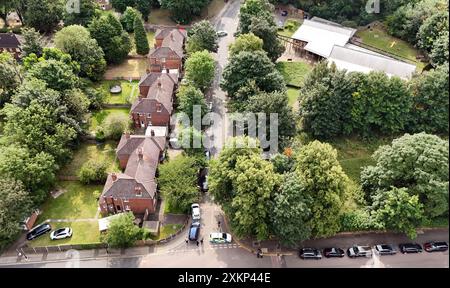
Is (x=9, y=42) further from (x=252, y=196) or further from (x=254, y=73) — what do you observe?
(x=252, y=196)

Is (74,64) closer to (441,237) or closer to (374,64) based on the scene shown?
(374,64)

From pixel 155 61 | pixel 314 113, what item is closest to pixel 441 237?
pixel 314 113

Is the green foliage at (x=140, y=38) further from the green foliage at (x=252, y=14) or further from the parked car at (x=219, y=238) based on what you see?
the parked car at (x=219, y=238)

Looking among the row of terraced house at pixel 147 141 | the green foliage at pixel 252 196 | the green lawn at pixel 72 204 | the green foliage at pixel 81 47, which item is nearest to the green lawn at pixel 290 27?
the row of terraced house at pixel 147 141

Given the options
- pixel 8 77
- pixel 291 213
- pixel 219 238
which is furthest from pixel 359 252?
pixel 8 77

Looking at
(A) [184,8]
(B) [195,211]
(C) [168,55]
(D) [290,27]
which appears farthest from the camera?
(D) [290,27]

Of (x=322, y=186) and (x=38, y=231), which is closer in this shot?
(x=322, y=186)
